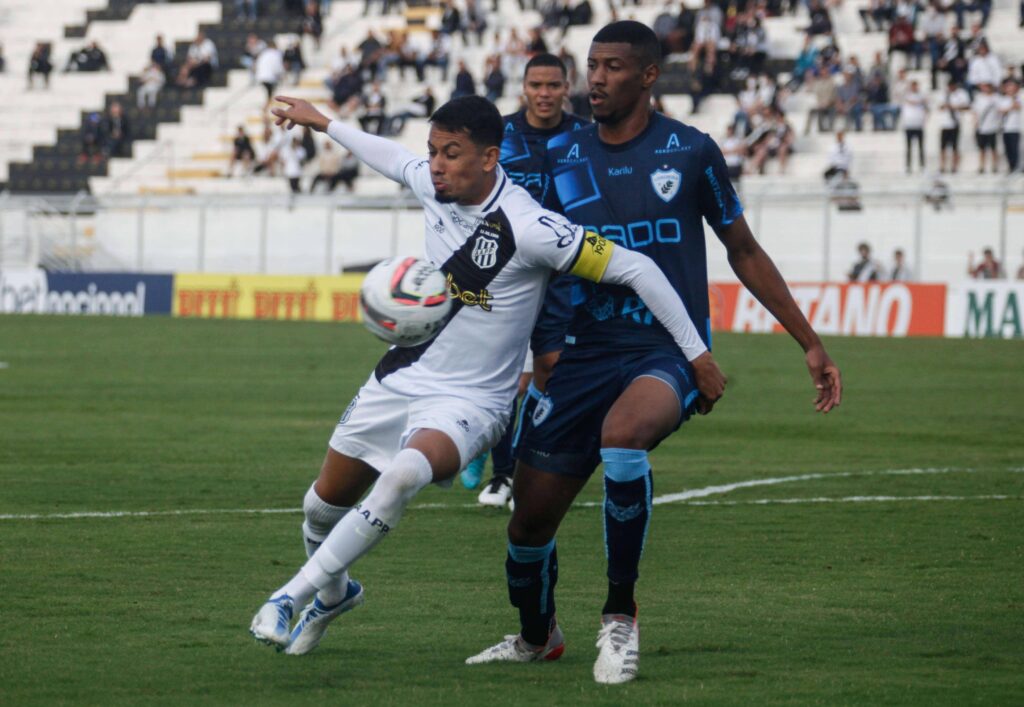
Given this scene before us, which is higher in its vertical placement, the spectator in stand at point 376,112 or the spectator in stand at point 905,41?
the spectator in stand at point 905,41

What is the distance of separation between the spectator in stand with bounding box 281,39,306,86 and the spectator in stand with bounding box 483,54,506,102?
7.35 m

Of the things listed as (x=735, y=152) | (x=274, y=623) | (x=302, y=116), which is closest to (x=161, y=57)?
(x=735, y=152)

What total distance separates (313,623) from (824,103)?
1171 inches

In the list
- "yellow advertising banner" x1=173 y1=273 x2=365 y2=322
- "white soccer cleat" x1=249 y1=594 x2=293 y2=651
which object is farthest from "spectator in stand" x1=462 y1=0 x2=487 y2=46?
"white soccer cleat" x1=249 y1=594 x2=293 y2=651

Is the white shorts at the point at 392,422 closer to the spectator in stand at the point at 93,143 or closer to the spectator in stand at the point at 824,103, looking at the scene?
the spectator in stand at the point at 824,103

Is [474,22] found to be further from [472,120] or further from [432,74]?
[472,120]

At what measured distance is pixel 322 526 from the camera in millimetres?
6906

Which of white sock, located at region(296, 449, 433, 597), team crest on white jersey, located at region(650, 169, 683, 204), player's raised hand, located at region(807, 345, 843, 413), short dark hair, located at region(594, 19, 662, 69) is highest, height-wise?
short dark hair, located at region(594, 19, 662, 69)

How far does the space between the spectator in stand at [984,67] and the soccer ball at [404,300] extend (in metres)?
27.8

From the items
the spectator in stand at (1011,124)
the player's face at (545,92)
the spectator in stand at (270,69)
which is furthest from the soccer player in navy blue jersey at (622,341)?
the spectator in stand at (270,69)

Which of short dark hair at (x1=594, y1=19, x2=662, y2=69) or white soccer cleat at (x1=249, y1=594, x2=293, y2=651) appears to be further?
short dark hair at (x1=594, y1=19, x2=662, y2=69)

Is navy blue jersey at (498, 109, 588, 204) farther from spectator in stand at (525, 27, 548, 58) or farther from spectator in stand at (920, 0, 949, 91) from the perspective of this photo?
spectator in stand at (525, 27, 548, 58)

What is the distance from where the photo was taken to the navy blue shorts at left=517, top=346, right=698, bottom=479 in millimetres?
6684

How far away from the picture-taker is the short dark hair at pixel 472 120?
21.9 ft
